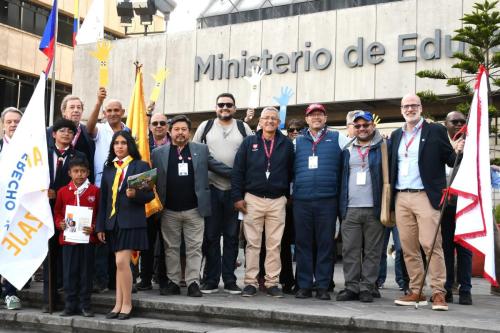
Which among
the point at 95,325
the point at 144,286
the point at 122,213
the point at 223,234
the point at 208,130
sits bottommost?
the point at 95,325

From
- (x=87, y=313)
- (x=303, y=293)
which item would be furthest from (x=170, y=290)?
(x=303, y=293)

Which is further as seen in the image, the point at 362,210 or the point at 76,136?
the point at 76,136

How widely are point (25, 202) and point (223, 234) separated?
2.14m

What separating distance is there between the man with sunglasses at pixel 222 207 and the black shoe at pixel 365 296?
1.35 meters

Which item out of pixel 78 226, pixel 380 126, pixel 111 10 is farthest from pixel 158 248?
pixel 111 10

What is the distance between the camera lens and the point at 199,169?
7.31m

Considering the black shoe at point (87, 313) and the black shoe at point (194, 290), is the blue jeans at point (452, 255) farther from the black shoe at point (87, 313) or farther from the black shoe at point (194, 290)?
the black shoe at point (87, 313)

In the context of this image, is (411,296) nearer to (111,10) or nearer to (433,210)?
(433,210)

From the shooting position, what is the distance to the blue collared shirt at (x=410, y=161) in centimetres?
657

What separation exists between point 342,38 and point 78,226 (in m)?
14.7

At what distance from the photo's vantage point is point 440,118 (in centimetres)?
2038

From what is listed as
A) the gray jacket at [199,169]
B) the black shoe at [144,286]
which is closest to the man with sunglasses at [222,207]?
the gray jacket at [199,169]

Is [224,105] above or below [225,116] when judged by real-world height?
above

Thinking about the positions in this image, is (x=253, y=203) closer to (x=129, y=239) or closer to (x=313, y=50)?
(x=129, y=239)
